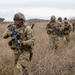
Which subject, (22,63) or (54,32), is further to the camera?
(54,32)

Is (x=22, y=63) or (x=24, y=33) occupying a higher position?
(x=24, y=33)

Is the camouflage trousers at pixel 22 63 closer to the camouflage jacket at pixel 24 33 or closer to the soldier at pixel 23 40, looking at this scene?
the soldier at pixel 23 40

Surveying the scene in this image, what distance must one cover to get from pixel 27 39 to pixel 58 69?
1.84 meters

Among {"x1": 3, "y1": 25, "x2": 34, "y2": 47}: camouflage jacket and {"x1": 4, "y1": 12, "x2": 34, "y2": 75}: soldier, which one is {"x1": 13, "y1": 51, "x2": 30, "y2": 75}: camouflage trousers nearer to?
{"x1": 4, "y1": 12, "x2": 34, "y2": 75}: soldier

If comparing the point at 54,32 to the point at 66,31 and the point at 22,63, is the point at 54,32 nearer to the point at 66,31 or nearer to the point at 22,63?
the point at 66,31

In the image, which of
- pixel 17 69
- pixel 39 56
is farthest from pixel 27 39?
pixel 39 56

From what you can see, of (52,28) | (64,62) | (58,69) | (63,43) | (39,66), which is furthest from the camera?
(63,43)

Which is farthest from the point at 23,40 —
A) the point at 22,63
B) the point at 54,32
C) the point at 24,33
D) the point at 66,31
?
the point at 66,31

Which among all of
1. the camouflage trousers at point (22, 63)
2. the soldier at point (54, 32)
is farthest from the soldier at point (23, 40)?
the soldier at point (54, 32)

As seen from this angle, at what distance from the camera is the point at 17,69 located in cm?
763

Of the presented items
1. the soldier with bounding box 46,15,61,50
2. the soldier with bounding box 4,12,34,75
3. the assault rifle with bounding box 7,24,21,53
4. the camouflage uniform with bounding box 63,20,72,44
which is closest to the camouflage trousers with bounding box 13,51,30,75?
the soldier with bounding box 4,12,34,75

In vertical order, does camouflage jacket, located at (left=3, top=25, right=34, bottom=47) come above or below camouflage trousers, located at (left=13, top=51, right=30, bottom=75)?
above

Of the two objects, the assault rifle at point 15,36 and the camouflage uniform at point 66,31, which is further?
the camouflage uniform at point 66,31

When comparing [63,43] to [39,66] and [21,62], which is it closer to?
[39,66]
